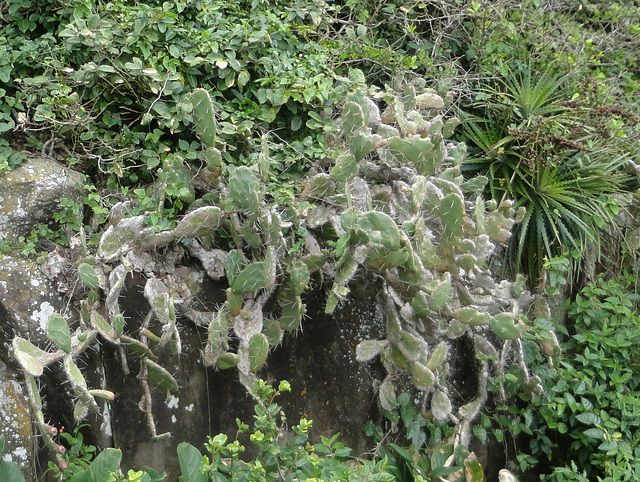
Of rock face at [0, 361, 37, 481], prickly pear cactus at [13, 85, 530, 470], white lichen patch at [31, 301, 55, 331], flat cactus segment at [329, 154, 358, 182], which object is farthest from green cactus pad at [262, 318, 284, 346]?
rock face at [0, 361, 37, 481]

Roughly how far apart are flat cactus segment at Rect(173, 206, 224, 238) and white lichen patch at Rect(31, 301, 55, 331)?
61cm

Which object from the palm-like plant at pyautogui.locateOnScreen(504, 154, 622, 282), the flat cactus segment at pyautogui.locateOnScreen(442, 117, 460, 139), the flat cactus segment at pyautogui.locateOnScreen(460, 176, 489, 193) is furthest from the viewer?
the palm-like plant at pyautogui.locateOnScreen(504, 154, 622, 282)

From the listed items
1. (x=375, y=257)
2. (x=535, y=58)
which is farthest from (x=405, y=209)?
(x=535, y=58)

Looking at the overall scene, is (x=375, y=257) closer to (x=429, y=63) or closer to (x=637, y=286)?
(x=429, y=63)

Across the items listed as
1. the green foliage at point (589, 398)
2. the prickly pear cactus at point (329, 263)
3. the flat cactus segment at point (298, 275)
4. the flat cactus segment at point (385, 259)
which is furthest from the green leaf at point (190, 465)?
the green foliage at point (589, 398)

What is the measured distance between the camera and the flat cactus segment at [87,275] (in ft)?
7.22

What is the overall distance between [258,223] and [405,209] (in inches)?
27.9

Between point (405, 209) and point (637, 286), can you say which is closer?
point (405, 209)

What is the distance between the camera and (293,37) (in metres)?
3.14

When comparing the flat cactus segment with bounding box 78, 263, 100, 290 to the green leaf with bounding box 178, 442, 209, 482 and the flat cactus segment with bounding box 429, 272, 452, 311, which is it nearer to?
the green leaf with bounding box 178, 442, 209, 482

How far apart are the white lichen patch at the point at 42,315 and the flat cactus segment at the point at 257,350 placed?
857 mm

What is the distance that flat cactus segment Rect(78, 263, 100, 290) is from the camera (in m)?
2.20

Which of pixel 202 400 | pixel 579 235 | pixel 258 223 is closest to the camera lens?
pixel 258 223

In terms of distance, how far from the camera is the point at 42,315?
7.96ft
